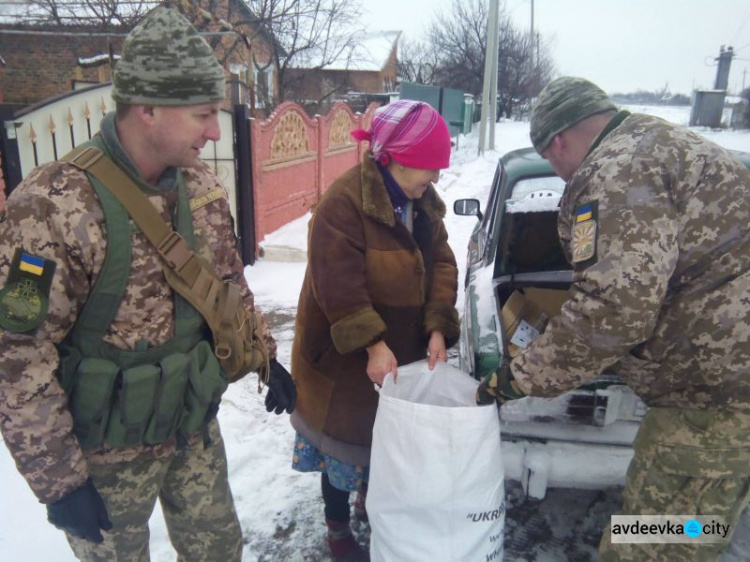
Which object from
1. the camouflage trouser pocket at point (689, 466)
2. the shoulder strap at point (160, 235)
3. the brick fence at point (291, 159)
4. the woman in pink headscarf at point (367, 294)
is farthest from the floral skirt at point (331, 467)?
the brick fence at point (291, 159)

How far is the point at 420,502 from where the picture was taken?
1.79 m

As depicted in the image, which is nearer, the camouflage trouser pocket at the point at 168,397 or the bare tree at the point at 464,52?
the camouflage trouser pocket at the point at 168,397

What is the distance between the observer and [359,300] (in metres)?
2.00

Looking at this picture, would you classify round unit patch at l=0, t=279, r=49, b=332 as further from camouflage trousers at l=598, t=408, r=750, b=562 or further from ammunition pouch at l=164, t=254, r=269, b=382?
camouflage trousers at l=598, t=408, r=750, b=562

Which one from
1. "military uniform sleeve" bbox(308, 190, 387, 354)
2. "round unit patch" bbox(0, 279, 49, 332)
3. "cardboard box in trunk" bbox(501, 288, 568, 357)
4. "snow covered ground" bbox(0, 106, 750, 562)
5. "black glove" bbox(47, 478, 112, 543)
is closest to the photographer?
"round unit patch" bbox(0, 279, 49, 332)

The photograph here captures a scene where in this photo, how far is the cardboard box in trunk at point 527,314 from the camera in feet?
8.77

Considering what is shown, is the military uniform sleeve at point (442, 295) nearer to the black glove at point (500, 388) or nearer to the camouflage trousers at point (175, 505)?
the black glove at point (500, 388)

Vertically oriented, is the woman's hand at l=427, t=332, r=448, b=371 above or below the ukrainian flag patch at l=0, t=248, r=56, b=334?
below

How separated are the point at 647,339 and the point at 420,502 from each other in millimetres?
820

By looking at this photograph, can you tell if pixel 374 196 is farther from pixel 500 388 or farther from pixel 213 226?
pixel 500 388

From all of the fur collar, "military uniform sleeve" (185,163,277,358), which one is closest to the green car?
the fur collar

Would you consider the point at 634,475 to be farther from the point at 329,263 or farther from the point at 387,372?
the point at 329,263

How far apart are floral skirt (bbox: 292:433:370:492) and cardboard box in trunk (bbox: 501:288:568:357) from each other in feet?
2.65

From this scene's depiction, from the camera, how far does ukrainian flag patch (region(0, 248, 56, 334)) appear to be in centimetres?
136
